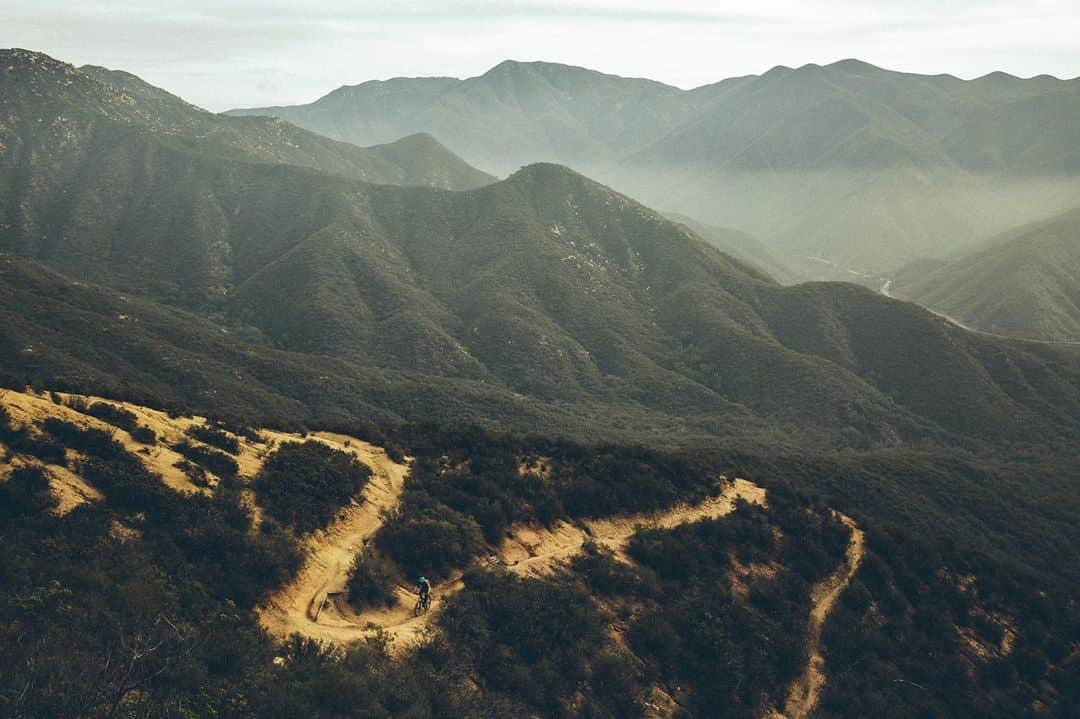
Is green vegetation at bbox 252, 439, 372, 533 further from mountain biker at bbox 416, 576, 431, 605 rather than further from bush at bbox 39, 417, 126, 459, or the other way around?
bush at bbox 39, 417, 126, 459

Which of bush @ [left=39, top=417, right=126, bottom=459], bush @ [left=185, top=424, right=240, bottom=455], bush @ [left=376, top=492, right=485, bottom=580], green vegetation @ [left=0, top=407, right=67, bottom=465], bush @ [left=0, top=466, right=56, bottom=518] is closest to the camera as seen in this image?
bush @ [left=0, top=466, right=56, bottom=518]

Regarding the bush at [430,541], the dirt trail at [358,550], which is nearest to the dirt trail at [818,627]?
the dirt trail at [358,550]

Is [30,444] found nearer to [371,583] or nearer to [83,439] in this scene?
[83,439]

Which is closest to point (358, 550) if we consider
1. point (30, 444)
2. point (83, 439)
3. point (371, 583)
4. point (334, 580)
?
point (334, 580)

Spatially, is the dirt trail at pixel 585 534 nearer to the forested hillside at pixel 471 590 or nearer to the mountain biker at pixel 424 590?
the forested hillside at pixel 471 590

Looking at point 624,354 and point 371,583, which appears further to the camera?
point 624,354

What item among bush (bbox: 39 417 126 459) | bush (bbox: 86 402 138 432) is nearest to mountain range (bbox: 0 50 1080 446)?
bush (bbox: 86 402 138 432)
